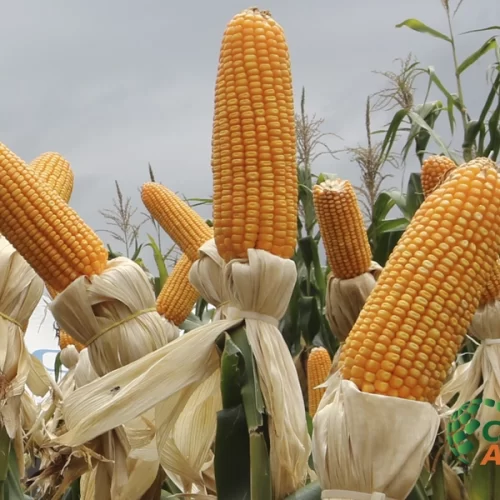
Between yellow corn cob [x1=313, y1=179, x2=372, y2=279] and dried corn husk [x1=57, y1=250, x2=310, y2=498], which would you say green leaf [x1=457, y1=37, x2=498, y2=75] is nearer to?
yellow corn cob [x1=313, y1=179, x2=372, y2=279]

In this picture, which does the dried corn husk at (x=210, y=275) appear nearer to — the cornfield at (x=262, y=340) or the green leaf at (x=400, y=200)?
the cornfield at (x=262, y=340)

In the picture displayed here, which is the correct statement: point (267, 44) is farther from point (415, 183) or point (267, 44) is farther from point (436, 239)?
point (415, 183)

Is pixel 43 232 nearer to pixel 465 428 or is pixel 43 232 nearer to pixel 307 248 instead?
pixel 465 428

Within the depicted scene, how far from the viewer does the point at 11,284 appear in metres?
2.30

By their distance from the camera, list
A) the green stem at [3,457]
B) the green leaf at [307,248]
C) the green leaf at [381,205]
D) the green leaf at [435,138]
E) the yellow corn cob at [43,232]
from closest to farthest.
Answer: the yellow corn cob at [43,232], the green stem at [3,457], the green leaf at [435,138], the green leaf at [381,205], the green leaf at [307,248]

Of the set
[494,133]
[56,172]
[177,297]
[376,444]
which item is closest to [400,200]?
[494,133]

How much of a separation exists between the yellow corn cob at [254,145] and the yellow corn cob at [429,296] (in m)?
0.38

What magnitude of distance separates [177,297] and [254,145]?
1.21 metres

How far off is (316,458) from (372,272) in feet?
3.76

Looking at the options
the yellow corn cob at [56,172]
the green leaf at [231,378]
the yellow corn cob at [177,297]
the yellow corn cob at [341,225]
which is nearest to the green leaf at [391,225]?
the yellow corn cob at [177,297]

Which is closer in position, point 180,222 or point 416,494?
point 416,494

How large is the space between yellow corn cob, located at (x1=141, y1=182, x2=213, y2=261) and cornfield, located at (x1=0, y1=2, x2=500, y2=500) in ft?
0.13

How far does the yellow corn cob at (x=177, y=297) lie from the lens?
9.30 feet

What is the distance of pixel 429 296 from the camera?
1303 mm
